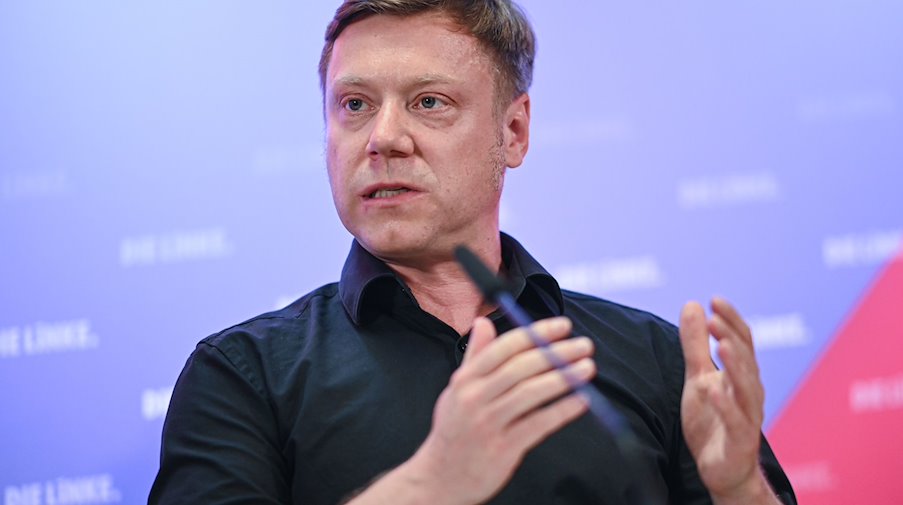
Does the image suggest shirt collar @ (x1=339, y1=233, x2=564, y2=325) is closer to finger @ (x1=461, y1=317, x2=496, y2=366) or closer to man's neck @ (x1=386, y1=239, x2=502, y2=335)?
man's neck @ (x1=386, y1=239, x2=502, y2=335)

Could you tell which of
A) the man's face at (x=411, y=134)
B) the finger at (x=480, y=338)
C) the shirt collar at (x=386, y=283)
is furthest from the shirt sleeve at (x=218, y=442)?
the finger at (x=480, y=338)

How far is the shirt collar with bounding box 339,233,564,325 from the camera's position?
178 centimetres

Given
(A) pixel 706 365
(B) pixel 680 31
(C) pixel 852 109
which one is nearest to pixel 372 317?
(A) pixel 706 365

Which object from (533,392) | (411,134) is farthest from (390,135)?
(533,392)

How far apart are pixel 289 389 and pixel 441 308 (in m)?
0.35

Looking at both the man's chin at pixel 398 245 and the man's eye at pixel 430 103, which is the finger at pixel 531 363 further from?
the man's eye at pixel 430 103

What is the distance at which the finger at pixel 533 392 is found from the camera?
1.21 metres

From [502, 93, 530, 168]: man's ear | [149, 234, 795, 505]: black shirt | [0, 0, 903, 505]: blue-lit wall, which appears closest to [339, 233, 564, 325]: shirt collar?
[149, 234, 795, 505]: black shirt

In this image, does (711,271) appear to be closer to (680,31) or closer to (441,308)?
(680,31)

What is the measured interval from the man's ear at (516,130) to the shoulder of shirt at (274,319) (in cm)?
42

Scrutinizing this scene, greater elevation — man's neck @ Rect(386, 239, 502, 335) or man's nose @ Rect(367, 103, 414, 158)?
man's nose @ Rect(367, 103, 414, 158)

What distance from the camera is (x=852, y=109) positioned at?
2676 millimetres

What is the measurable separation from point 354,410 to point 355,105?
0.55m

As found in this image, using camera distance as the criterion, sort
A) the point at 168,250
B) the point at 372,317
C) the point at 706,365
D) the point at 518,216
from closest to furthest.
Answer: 1. the point at 706,365
2. the point at 372,317
3. the point at 168,250
4. the point at 518,216
